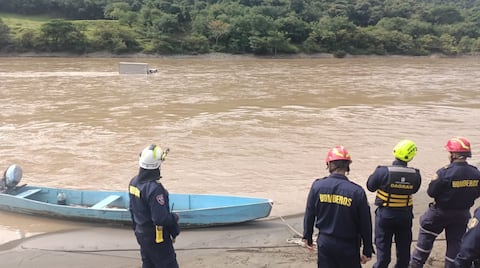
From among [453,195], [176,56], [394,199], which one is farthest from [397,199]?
[176,56]

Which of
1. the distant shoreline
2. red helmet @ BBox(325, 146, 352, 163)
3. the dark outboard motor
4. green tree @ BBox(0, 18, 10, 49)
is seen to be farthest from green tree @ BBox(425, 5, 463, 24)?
red helmet @ BBox(325, 146, 352, 163)

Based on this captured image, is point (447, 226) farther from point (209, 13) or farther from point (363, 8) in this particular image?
point (363, 8)

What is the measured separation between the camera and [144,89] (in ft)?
102

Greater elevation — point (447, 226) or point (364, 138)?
point (447, 226)

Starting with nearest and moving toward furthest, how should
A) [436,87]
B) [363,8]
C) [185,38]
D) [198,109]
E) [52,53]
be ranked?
1. [198,109]
2. [436,87]
3. [52,53]
4. [185,38]
5. [363,8]

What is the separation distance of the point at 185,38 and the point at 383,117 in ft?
177

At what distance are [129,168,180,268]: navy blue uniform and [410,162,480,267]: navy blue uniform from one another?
2.68m

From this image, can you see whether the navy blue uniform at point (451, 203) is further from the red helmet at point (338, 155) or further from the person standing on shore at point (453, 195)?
the red helmet at point (338, 155)

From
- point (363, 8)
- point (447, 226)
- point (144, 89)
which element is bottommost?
point (144, 89)

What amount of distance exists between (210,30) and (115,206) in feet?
232

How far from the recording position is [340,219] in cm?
407

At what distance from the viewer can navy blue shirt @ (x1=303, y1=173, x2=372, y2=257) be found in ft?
13.1

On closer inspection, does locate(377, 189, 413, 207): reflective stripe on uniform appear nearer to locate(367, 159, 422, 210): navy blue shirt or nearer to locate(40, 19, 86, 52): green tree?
locate(367, 159, 422, 210): navy blue shirt

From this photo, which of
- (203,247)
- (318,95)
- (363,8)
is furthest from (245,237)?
(363,8)
